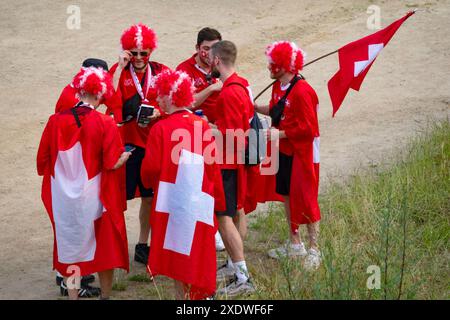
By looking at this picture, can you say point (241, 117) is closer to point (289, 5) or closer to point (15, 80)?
point (15, 80)

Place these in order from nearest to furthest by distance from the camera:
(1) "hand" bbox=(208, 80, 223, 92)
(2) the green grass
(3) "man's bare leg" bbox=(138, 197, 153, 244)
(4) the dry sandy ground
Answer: (2) the green grass
(1) "hand" bbox=(208, 80, 223, 92)
(3) "man's bare leg" bbox=(138, 197, 153, 244)
(4) the dry sandy ground

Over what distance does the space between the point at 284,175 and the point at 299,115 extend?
59 centimetres

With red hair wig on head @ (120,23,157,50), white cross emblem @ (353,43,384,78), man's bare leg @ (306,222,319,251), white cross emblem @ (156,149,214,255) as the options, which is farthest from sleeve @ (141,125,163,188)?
white cross emblem @ (353,43,384,78)

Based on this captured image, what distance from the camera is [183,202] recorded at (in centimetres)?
626

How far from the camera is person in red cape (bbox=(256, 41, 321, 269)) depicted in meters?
7.25

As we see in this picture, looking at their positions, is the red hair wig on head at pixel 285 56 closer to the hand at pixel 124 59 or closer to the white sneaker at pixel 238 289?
the hand at pixel 124 59

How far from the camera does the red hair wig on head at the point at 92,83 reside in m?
6.46

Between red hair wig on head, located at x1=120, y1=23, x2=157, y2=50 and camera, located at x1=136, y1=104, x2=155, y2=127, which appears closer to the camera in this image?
camera, located at x1=136, y1=104, x2=155, y2=127

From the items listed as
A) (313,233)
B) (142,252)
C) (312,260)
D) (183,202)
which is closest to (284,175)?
(313,233)

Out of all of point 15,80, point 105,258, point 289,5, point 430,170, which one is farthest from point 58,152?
point 289,5

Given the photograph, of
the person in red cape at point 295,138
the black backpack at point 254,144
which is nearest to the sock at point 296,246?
the person in red cape at point 295,138

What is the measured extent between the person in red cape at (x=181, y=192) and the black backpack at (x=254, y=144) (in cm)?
66

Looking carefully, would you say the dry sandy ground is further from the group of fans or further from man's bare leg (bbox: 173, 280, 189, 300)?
man's bare leg (bbox: 173, 280, 189, 300)

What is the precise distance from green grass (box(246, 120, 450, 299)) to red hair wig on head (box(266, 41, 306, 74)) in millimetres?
1346
